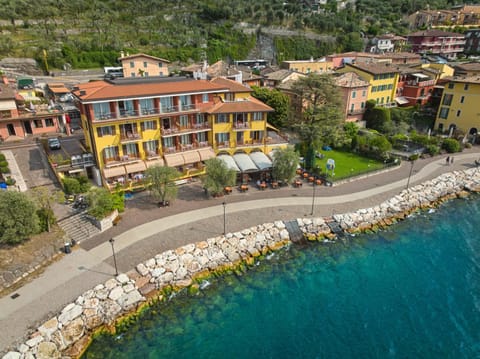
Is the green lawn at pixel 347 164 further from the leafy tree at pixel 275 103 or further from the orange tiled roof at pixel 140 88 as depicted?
the orange tiled roof at pixel 140 88

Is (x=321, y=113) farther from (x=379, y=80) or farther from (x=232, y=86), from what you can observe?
(x=379, y=80)

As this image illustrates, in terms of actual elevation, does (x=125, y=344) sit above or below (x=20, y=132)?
below

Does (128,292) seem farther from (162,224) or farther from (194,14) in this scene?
(194,14)

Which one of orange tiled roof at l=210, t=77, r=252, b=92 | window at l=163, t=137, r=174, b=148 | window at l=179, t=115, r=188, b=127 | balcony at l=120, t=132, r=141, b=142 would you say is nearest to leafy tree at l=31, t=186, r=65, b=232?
balcony at l=120, t=132, r=141, b=142

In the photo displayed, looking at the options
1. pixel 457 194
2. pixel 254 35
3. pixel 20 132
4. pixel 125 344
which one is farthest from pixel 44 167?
pixel 254 35

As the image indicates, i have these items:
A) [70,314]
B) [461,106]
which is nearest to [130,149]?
[70,314]
